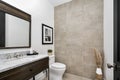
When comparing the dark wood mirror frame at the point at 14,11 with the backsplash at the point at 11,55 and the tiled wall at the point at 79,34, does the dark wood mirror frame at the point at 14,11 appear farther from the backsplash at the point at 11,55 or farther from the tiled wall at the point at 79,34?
the tiled wall at the point at 79,34

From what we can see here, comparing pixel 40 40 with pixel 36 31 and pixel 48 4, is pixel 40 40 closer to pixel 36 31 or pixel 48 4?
pixel 36 31

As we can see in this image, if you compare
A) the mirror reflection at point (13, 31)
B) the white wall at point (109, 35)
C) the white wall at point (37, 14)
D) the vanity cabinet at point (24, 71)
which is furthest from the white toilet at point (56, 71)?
the white wall at point (109, 35)

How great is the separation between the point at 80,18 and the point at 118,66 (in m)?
2.18

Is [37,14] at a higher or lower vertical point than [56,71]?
higher

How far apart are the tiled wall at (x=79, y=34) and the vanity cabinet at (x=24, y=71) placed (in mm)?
1324

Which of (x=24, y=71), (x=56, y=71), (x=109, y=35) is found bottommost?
(x=56, y=71)

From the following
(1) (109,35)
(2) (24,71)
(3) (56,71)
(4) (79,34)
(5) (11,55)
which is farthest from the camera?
(4) (79,34)

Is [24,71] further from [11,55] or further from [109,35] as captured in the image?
[109,35]

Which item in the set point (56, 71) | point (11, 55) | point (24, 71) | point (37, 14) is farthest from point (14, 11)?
point (56, 71)

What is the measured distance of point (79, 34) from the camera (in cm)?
280

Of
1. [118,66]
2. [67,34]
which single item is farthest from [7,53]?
[67,34]

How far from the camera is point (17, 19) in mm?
1865

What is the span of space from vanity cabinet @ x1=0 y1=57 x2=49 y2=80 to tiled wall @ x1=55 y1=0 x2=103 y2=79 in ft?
4.34

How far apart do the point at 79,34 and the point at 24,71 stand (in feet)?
6.49
